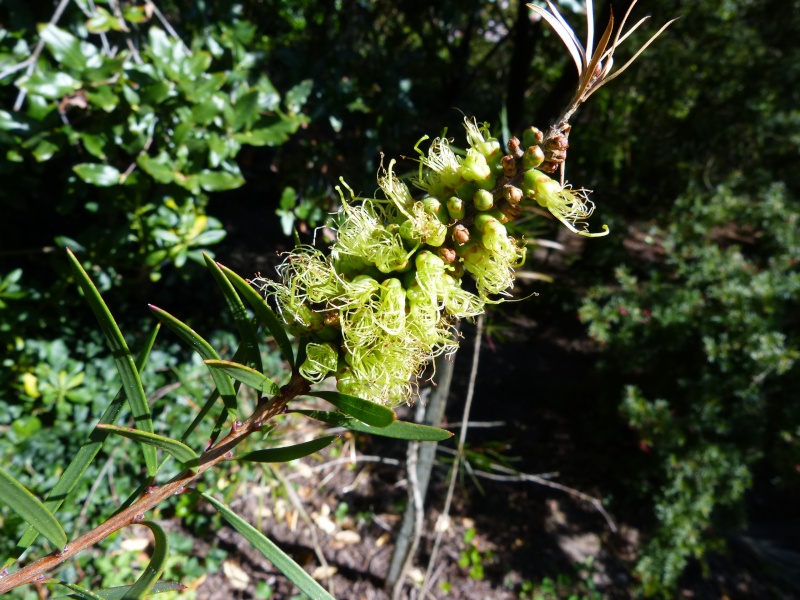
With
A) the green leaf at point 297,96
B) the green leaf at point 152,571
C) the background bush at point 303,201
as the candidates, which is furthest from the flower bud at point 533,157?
the green leaf at point 297,96

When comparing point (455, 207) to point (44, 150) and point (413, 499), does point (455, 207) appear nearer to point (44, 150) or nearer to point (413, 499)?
point (44, 150)

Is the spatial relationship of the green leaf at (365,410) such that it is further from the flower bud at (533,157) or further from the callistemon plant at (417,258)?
the flower bud at (533,157)

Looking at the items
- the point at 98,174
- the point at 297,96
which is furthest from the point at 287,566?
the point at 297,96

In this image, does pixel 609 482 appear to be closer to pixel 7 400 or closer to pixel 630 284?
pixel 630 284

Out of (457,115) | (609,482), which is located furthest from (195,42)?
(609,482)

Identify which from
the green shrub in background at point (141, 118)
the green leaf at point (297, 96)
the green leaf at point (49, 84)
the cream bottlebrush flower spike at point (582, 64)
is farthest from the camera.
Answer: the green leaf at point (297, 96)

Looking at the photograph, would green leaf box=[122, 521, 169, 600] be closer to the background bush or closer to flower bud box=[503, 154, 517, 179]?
flower bud box=[503, 154, 517, 179]

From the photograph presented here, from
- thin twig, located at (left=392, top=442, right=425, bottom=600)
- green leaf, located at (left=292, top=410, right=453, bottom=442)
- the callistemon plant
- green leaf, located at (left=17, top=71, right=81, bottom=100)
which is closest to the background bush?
green leaf, located at (left=17, top=71, right=81, bottom=100)
